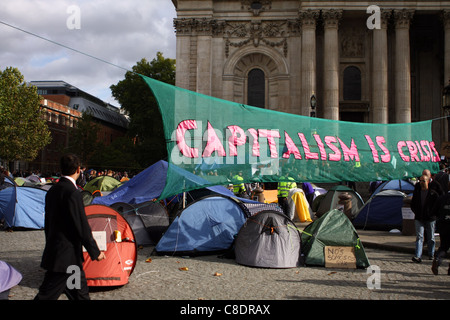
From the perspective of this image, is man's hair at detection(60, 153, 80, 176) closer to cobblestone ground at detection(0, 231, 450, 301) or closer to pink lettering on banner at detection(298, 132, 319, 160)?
cobblestone ground at detection(0, 231, 450, 301)

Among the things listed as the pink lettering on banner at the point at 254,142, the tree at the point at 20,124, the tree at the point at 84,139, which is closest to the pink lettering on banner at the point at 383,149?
the pink lettering on banner at the point at 254,142

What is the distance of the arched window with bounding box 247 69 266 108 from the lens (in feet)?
128

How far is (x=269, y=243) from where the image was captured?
932 centimetres

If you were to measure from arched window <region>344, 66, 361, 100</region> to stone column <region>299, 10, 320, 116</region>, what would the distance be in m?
4.15

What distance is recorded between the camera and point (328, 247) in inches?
373

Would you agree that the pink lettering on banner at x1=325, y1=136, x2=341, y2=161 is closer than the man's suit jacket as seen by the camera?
No

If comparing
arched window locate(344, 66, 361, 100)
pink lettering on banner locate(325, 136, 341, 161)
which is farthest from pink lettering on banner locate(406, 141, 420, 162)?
arched window locate(344, 66, 361, 100)

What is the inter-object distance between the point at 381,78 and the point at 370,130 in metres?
26.5

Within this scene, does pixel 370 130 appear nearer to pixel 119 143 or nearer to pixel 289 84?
pixel 289 84

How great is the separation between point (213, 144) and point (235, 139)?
50 cm

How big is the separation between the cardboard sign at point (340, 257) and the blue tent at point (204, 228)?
2490mm

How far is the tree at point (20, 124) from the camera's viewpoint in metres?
44.3

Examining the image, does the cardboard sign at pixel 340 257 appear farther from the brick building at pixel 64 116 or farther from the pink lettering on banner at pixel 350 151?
the brick building at pixel 64 116

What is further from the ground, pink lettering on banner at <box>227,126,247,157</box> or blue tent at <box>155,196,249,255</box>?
pink lettering on banner at <box>227,126,247,157</box>
